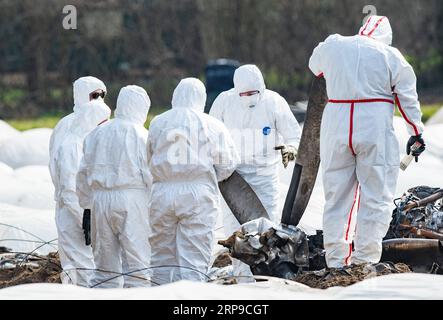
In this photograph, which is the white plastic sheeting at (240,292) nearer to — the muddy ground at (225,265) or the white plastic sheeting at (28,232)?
the muddy ground at (225,265)

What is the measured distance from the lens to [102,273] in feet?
38.3

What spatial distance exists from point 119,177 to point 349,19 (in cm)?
2116

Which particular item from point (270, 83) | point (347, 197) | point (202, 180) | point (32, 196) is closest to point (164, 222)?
point (202, 180)

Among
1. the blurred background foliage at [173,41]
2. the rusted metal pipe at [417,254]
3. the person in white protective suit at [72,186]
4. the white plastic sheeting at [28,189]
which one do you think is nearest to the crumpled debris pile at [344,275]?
the rusted metal pipe at [417,254]

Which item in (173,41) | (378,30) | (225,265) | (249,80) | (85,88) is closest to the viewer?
(378,30)

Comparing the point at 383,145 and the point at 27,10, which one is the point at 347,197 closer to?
the point at 383,145

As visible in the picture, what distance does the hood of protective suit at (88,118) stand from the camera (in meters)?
12.6

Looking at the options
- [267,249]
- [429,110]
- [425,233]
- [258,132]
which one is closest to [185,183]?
[267,249]

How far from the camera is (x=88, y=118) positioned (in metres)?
12.5

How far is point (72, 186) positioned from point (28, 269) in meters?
1.43

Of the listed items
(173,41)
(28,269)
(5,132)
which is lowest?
(28,269)

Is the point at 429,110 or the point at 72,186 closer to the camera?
the point at 72,186

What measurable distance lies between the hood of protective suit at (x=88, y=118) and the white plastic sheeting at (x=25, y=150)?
272 inches

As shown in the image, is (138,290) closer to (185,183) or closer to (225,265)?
(185,183)
